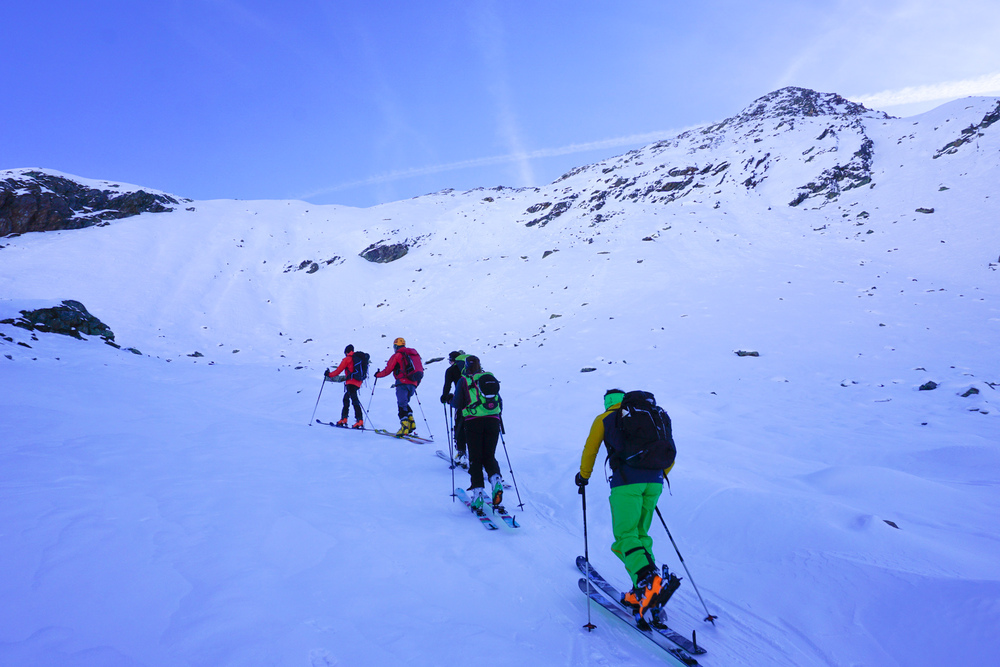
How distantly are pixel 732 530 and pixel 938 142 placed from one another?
3835 cm

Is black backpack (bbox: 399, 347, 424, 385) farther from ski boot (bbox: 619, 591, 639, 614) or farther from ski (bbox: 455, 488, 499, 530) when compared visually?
ski boot (bbox: 619, 591, 639, 614)

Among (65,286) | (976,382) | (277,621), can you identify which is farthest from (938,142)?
(65,286)

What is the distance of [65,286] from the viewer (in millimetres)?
30141

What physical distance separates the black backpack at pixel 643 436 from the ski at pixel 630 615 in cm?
116

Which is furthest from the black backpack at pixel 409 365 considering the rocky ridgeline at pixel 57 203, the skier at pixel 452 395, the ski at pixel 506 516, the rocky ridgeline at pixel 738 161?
the rocky ridgeline at pixel 57 203

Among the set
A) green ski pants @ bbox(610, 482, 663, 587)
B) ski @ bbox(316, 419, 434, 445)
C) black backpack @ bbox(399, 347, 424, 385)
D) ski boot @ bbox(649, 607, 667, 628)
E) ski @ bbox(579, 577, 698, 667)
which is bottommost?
ski @ bbox(316, 419, 434, 445)

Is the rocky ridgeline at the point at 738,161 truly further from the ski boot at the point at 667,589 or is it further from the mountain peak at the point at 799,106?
the ski boot at the point at 667,589

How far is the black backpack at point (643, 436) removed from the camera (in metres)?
4.16

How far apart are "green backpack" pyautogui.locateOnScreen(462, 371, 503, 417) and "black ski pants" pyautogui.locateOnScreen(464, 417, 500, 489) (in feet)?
0.40

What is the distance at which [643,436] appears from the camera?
13.7ft

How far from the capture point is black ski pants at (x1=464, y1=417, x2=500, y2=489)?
22.8 feet

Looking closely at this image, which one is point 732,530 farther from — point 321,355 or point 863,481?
point 321,355

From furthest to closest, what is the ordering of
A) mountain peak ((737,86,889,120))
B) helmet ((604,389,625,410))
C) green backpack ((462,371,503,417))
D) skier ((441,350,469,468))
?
1. mountain peak ((737,86,889,120))
2. skier ((441,350,469,468))
3. green backpack ((462,371,503,417))
4. helmet ((604,389,625,410))

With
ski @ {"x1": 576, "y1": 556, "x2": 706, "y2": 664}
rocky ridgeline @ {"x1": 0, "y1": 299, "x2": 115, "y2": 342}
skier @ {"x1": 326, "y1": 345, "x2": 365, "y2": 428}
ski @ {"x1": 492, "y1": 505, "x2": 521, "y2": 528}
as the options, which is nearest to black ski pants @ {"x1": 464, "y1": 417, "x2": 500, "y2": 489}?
ski @ {"x1": 492, "y1": 505, "x2": 521, "y2": 528}
